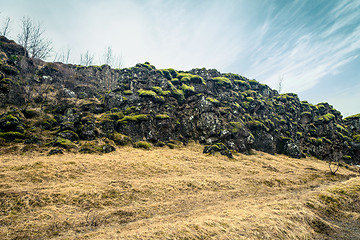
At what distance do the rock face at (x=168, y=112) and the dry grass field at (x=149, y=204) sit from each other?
1081 centimetres

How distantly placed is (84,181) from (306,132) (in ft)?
212

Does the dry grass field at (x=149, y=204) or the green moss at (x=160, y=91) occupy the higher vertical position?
the green moss at (x=160, y=91)

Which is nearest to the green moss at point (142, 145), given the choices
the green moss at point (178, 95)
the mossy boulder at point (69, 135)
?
the mossy boulder at point (69, 135)

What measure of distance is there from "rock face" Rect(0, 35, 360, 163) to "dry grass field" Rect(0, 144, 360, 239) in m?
10.8

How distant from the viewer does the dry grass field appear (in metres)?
8.01

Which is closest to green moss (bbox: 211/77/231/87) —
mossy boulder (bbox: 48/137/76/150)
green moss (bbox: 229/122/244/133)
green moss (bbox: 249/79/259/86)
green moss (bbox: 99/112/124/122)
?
green moss (bbox: 229/122/244/133)

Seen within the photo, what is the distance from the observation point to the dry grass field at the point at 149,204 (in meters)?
8.01

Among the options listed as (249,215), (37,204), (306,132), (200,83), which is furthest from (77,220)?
(306,132)

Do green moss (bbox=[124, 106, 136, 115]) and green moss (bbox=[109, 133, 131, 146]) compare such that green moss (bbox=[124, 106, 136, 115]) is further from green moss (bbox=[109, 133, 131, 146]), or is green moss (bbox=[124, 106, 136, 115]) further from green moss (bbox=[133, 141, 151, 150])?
green moss (bbox=[133, 141, 151, 150])

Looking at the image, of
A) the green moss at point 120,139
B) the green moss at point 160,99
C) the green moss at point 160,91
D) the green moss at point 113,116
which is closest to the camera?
the green moss at point 120,139

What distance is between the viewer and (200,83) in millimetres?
52406

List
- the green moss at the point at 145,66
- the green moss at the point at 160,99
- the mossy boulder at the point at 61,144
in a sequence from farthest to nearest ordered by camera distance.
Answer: the green moss at the point at 145,66 < the green moss at the point at 160,99 < the mossy boulder at the point at 61,144

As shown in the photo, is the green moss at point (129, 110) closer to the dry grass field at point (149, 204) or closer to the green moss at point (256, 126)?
the dry grass field at point (149, 204)

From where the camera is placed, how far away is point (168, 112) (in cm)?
3800
